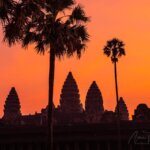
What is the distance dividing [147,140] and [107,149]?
6553 millimetres

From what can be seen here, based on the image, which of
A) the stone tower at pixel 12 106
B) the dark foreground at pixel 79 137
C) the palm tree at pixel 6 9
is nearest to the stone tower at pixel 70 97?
the stone tower at pixel 12 106

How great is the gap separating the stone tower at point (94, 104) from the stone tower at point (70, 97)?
10.8 feet

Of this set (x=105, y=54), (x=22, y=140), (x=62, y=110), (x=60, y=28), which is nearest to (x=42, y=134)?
(x=22, y=140)

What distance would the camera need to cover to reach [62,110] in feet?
422

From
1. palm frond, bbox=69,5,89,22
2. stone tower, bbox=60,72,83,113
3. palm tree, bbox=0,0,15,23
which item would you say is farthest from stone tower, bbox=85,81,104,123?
palm tree, bbox=0,0,15,23

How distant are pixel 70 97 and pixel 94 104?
823cm

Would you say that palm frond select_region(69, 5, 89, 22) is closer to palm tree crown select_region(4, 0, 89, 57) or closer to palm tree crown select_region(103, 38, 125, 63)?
palm tree crown select_region(4, 0, 89, 57)

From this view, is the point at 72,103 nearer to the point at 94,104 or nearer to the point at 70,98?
the point at 70,98

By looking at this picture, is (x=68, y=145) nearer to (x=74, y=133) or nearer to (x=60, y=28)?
(x=74, y=133)

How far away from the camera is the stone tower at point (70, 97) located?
428 ft

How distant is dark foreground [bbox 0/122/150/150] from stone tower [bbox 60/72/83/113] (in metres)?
62.3

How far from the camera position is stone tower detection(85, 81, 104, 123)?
127975 millimetres

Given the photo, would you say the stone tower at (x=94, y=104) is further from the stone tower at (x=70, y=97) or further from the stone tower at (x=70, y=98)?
the stone tower at (x=70, y=97)

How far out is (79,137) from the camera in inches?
2601
